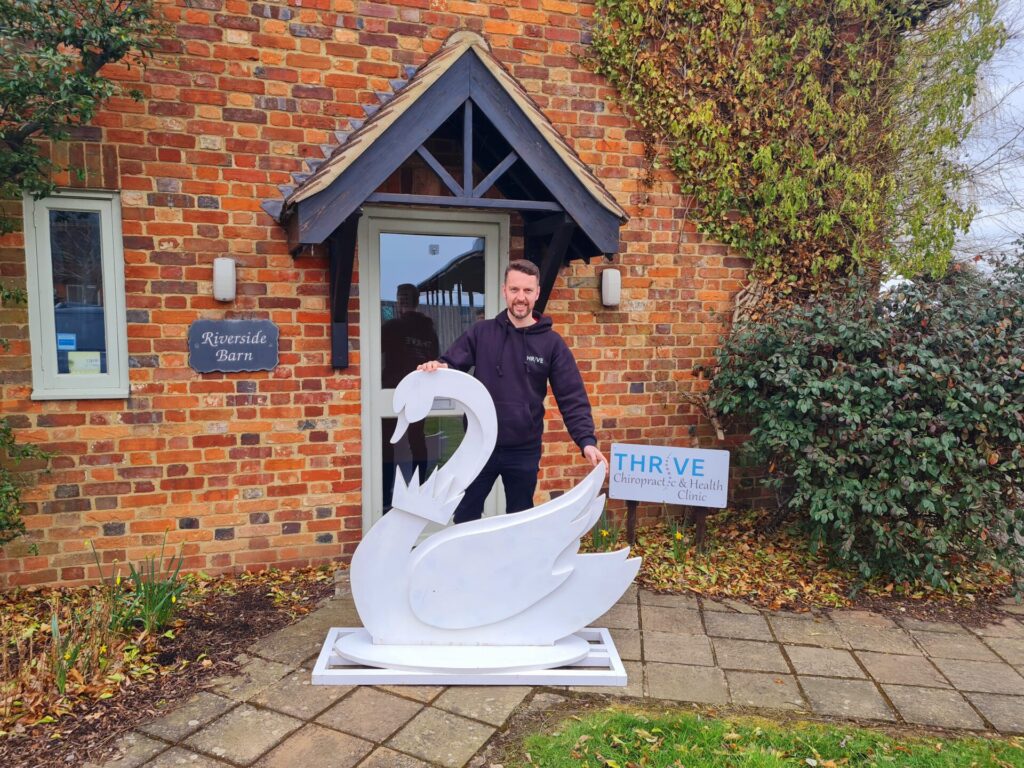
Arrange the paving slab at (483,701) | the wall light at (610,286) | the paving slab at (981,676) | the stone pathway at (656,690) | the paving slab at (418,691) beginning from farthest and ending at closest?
the wall light at (610,286)
the paving slab at (981,676)
the paving slab at (418,691)
the paving slab at (483,701)
the stone pathway at (656,690)

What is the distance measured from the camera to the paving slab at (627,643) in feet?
11.0

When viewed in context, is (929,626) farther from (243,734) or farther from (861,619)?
(243,734)

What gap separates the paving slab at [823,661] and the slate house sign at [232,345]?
326cm

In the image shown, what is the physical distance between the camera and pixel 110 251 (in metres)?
3.90

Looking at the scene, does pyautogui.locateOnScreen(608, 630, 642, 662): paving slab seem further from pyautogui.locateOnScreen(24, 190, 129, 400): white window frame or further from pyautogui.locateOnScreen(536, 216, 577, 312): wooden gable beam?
pyautogui.locateOnScreen(24, 190, 129, 400): white window frame

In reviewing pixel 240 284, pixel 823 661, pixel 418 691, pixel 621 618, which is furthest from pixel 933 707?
pixel 240 284

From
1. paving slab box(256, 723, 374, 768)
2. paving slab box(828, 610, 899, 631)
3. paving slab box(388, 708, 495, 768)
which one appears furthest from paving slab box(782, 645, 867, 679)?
paving slab box(256, 723, 374, 768)

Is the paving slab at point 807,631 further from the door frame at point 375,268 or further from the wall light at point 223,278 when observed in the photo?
the wall light at point 223,278

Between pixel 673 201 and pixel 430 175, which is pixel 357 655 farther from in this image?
pixel 673 201

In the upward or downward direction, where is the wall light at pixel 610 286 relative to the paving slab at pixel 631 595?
upward

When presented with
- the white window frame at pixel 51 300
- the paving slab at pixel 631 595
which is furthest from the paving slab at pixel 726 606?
the white window frame at pixel 51 300

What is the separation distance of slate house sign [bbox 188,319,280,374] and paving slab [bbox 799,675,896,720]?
3.32 metres

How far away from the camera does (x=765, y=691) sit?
10.1 ft

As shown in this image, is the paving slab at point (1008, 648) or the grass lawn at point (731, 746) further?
the paving slab at point (1008, 648)
